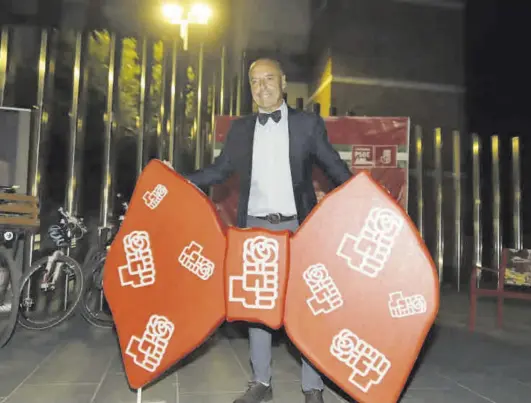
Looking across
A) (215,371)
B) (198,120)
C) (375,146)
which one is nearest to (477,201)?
(375,146)

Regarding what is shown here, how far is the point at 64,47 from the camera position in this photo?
6.06 meters

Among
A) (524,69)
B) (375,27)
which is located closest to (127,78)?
(375,27)

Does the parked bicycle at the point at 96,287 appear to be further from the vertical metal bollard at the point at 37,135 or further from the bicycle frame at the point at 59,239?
the vertical metal bollard at the point at 37,135

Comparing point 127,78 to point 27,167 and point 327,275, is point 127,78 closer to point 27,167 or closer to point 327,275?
point 27,167

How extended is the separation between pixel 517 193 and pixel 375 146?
2.61 meters

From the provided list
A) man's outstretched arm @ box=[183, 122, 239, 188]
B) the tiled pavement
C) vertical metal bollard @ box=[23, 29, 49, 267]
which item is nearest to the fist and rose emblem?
man's outstretched arm @ box=[183, 122, 239, 188]

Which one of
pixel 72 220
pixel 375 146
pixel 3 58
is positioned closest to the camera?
pixel 72 220

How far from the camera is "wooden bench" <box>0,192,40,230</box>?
4.08 meters

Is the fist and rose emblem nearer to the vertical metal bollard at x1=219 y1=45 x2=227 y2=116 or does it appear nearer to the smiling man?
the smiling man

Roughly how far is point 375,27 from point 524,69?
2.71m

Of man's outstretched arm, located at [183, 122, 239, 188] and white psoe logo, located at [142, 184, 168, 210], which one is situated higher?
man's outstretched arm, located at [183, 122, 239, 188]

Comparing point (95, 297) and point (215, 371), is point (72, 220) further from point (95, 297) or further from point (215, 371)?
point (215, 371)

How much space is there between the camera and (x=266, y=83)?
9.20 feet

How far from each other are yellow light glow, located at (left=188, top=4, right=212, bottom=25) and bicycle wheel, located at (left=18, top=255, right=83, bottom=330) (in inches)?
174
